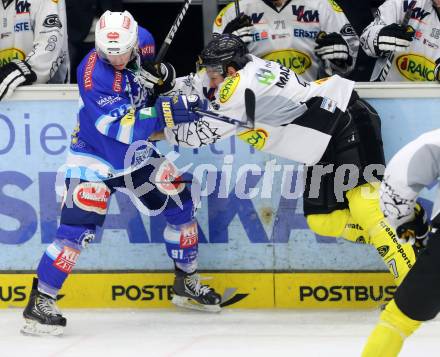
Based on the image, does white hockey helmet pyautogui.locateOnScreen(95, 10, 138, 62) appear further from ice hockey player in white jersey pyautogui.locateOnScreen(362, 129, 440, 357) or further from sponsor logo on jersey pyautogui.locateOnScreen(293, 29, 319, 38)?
ice hockey player in white jersey pyautogui.locateOnScreen(362, 129, 440, 357)

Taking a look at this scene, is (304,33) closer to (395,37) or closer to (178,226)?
(395,37)

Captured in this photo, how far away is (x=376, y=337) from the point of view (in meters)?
3.65

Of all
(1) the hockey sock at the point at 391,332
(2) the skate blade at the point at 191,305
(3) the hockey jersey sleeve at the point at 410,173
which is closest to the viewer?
(3) the hockey jersey sleeve at the point at 410,173

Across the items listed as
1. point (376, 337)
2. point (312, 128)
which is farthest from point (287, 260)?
point (376, 337)

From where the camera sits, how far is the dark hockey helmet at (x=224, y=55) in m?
4.55

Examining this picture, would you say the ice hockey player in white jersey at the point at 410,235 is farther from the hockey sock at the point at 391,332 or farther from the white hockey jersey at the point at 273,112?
the white hockey jersey at the point at 273,112

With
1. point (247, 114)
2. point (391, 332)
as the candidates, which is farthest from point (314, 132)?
point (391, 332)

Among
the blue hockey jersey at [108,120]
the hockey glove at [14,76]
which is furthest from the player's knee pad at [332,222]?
the hockey glove at [14,76]

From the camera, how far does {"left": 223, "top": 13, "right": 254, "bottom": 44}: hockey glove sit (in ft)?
17.1

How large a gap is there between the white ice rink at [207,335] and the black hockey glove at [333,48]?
1118 millimetres

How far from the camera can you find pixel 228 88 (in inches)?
177

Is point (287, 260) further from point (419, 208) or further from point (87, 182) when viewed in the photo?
point (419, 208)

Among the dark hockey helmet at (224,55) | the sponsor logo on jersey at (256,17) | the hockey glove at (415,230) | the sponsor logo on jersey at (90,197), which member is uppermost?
the dark hockey helmet at (224,55)

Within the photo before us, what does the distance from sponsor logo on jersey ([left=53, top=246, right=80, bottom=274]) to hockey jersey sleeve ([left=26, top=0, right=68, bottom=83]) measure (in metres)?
0.90
